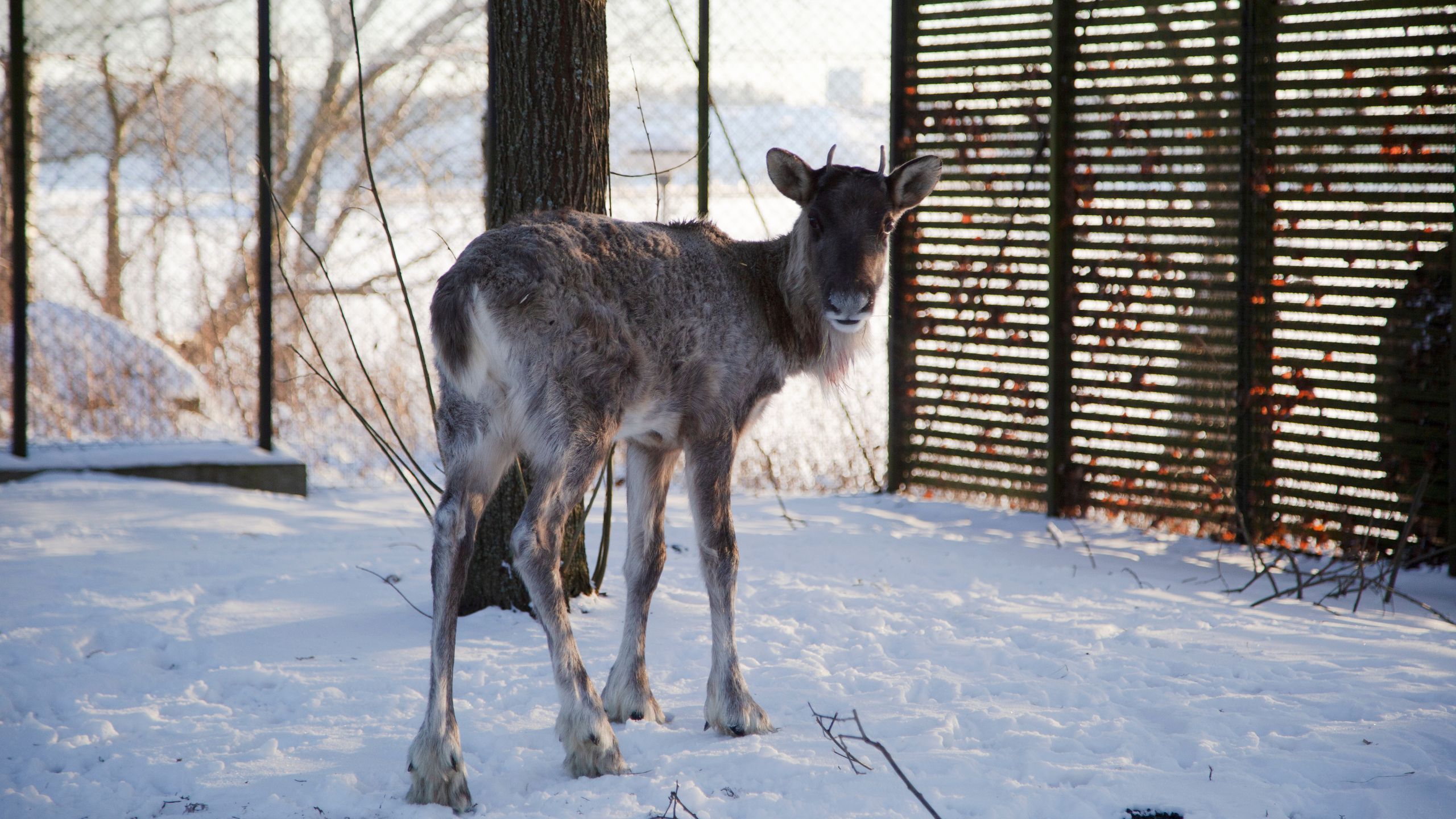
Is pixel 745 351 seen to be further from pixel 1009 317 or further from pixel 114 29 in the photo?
pixel 114 29

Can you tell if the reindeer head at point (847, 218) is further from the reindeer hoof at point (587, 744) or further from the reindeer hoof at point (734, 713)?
the reindeer hoof at point (587, 744)

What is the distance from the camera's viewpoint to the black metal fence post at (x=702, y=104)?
6969 mm

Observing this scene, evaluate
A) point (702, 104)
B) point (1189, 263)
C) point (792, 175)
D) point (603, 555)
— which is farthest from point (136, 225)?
point (1189, 263)

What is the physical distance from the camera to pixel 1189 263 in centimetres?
717

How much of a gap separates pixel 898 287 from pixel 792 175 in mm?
4226

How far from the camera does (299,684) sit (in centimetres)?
427

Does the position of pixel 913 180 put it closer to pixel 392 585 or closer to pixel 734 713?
pixel 734 713

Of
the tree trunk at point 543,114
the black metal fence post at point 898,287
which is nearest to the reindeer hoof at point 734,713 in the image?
the tree trunk at point 543,114

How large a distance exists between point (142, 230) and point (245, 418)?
2016mm

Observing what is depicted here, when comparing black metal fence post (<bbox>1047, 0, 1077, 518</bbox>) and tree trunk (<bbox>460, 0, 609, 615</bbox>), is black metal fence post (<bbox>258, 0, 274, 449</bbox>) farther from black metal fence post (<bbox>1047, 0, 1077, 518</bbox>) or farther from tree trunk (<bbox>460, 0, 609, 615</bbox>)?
black metal fence post (<bbox>1047, 0, 1077, 518</bbox>)

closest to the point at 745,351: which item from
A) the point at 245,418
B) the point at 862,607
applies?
the point at 862,607

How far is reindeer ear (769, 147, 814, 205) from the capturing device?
14.2ft

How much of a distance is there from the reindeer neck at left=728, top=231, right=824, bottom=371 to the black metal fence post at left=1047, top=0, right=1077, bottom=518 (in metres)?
3.78

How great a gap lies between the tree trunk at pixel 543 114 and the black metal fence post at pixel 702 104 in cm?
124
